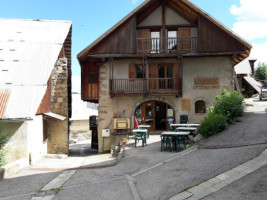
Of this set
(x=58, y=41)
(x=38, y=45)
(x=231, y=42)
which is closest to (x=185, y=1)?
(x=231, y=42)

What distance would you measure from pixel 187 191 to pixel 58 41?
40.4 ft

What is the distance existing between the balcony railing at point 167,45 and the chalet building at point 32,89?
17.2ft

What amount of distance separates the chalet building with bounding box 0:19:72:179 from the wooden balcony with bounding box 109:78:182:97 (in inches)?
134

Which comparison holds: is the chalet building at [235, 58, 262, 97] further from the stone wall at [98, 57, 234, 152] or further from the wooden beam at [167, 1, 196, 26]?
the wooden beam at [167, 1, 196, 26]

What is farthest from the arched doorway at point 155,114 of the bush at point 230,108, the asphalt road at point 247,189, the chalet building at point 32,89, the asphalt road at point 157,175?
the asphalt road at point 247,189

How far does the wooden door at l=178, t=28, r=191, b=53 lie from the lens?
1525cm

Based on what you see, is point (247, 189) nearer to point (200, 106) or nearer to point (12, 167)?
point (12, 167)

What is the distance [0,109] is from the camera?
8.62 metres

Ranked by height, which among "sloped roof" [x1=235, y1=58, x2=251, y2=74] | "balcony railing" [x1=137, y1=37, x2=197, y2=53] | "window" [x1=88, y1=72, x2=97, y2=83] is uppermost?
"sloped roof" [x1=235, y1=58, x2=251, y2=74]

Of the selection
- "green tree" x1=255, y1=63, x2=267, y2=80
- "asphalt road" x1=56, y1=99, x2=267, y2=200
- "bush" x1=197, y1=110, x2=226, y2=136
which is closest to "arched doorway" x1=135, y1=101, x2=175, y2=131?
"bush" x1=197, y1=110, x2=226, y2=136

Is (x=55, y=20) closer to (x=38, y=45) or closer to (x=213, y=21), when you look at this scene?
(x=38, y=45)

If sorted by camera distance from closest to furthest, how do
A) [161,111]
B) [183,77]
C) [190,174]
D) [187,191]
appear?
[187,191]
[190,174]
[183,77]
[161,111]

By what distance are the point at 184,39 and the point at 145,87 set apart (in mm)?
4241

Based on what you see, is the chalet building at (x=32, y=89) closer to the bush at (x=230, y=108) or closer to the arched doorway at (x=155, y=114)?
the arched doorway at (x=155, y=114)
